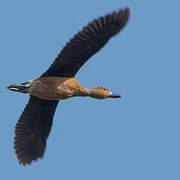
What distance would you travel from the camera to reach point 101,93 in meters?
11.9

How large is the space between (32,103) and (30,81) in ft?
2.59

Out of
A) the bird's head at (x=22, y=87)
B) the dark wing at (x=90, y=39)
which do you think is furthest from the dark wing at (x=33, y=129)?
the dark wing at (x=90, y=39)

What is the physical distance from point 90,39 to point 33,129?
8.86 ft

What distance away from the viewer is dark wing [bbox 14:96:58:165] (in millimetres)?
12125

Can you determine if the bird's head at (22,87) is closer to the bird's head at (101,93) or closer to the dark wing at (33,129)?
the dark wing at (33,129)

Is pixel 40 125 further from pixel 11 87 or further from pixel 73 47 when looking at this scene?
pixel 73 47

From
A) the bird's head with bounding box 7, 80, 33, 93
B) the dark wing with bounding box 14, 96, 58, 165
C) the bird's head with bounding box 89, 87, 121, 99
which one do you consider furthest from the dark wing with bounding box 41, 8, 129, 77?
the dark wing with bounding box 14, 96, 58, 165

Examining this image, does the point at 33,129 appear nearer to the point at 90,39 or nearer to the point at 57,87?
the point at 57,87

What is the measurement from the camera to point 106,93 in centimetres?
1195

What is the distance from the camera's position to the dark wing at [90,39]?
35.1ft

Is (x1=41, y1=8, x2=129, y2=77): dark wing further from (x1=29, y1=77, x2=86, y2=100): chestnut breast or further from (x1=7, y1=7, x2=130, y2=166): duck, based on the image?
(x1=29, y1=77, x2=86, y2=100): chestnut breast

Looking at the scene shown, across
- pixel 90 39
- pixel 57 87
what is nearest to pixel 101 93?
pixel 57 87

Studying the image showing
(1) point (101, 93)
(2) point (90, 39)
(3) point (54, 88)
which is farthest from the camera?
(1) point (101, 93)

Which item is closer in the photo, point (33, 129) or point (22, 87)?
point (22, 87)
